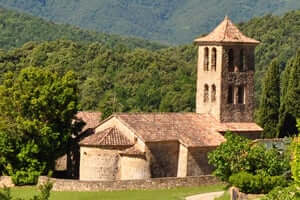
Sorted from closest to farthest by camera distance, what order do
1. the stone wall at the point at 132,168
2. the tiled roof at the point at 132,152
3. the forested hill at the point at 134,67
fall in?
1. the tiled roof at the point at 132,152
2. the stone wall at the point at 132,168
3. the forested hill at the point at 134,67

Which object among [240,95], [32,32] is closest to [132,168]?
[240,95]

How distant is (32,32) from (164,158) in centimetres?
9989

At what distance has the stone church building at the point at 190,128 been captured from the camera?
155 ft

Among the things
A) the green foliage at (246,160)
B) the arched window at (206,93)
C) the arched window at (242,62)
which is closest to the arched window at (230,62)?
the arched window at (242,62)

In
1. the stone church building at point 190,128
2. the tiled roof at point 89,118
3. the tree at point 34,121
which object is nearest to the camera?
the stone church building at point 190,128

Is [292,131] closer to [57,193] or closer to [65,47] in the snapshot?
[57,193]

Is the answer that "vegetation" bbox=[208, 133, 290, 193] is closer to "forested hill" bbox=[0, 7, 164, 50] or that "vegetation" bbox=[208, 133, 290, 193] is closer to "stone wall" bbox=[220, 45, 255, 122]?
"stone wall" bbox=[220, 45, 255, 122]

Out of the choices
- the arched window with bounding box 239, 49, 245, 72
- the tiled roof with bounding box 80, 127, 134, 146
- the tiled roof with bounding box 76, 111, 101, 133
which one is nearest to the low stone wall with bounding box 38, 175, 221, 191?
the tiled roof with bounding box 80, 127, 134, 146

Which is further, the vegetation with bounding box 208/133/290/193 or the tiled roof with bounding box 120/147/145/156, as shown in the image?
the tiled roof with bounding box 120/147/145/156

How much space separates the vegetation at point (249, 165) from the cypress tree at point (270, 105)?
45.5ft

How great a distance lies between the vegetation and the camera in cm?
4131

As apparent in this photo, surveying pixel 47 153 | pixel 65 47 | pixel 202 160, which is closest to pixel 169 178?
pixel 202 160

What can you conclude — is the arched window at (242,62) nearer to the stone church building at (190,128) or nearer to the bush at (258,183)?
the stone church building at (190,128)

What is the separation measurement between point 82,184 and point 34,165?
3.61 m
